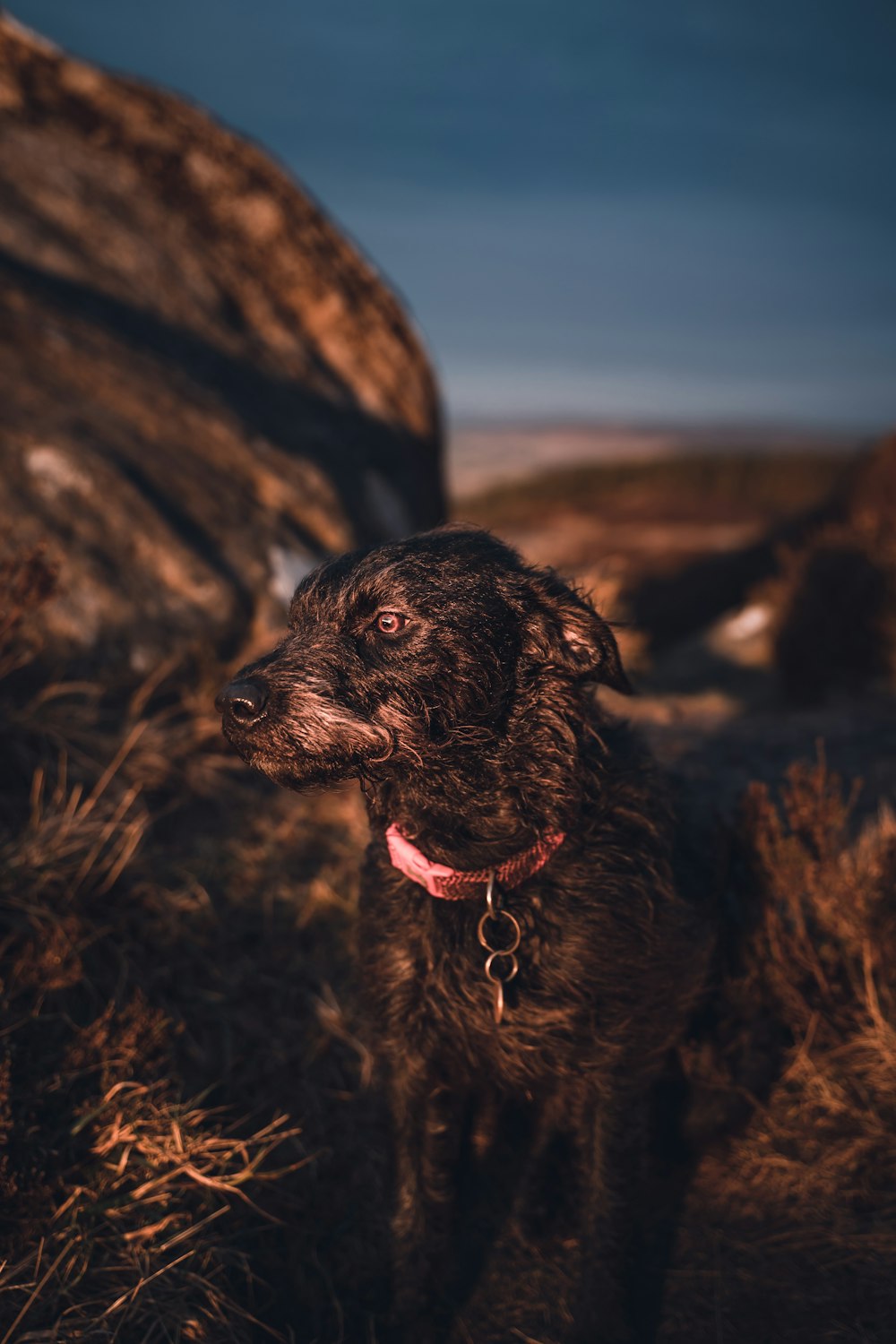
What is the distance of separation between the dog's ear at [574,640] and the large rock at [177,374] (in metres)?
3.25

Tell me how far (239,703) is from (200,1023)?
72.1 inches

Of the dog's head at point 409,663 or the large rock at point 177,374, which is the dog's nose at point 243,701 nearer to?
the dog's head at point 409,663

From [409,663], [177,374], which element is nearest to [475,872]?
[409,663]

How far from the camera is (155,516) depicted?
578 centimetres

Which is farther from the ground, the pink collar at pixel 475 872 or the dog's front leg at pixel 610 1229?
the pink collar at pixel 475 872

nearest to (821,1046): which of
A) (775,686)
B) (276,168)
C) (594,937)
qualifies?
(594,937)

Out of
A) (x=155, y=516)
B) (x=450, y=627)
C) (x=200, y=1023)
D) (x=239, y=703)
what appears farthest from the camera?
(x=155, y=516)

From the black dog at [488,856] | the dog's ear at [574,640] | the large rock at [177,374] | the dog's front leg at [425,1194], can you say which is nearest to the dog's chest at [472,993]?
the black dog at [488,856]

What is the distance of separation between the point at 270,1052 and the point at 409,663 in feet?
6.50

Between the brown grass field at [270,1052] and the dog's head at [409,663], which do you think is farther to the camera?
the brown grass field at [270,1052]

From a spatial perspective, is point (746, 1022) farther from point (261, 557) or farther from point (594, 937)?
point (261, 557)

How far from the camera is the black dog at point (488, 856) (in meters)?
2.65

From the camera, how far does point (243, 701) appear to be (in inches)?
97.8

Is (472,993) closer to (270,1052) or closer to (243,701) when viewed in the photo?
(243,701)
